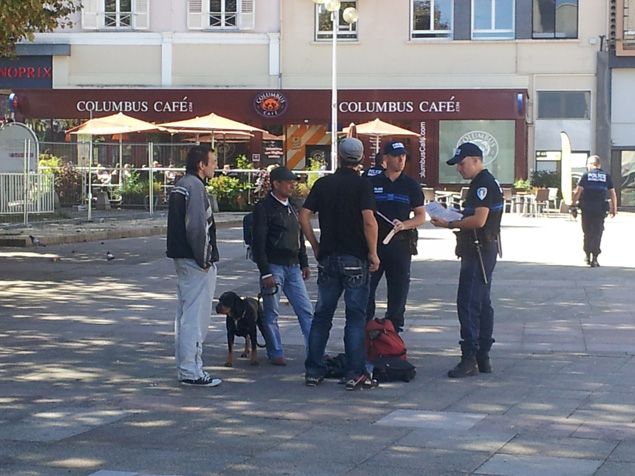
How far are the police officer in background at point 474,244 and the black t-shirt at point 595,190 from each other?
9936 millimetres

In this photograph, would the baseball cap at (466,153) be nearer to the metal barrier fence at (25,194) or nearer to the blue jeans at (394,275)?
the blue jeans at (394,275)

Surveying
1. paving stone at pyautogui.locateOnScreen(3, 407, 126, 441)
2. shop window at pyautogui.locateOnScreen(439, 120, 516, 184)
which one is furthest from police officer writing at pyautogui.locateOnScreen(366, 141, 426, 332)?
shop window at pyautogui.locateOnScreen(439, 120, 516, 184)

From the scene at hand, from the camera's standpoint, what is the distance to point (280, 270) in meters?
10.4

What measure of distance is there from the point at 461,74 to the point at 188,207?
34384 mm

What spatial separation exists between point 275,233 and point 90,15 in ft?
115

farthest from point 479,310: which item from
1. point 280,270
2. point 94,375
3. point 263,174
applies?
point 263,174

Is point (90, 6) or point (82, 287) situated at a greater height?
point (90, 6)

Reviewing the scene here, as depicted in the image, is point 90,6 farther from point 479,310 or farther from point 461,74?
point 479,310

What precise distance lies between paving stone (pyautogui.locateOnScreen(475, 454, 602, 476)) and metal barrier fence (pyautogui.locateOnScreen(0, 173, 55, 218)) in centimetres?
2089

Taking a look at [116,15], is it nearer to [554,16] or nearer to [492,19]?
[492,19]

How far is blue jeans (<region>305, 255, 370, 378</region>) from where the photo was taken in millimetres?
9352

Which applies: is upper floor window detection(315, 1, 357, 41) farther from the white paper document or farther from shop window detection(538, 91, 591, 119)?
the white paper document

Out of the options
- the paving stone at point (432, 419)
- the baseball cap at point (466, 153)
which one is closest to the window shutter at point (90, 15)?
the baseball cap at point (466, 153)

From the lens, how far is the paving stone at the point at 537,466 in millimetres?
6867
